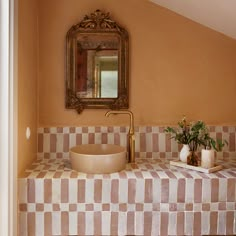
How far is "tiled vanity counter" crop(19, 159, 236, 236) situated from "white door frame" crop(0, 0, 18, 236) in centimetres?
13

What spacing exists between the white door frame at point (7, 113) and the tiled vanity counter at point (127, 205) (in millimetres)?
131

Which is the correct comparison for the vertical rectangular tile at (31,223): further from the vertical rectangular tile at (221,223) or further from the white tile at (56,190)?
the vertical rectangular tile at (221,223)

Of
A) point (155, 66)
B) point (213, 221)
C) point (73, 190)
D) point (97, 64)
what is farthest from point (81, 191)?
point (155, 66)

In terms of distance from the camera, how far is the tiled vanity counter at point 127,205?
1663 millimetres

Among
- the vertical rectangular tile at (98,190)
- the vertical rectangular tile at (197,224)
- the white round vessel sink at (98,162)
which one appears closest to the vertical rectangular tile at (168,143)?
the white round vessel sink at (98,162)

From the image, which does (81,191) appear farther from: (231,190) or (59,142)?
(231,190)

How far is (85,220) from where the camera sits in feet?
5.53

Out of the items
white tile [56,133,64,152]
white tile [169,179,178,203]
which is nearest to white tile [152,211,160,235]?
white tile [169,179,178,203]

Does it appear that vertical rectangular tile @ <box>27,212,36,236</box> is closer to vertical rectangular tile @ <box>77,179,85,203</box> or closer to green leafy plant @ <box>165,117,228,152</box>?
vertical rectangular tile @ <box>77,179,85,203</box>

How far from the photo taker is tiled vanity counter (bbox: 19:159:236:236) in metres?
1.66

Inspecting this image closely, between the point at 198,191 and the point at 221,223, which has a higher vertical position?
the point at 198,191

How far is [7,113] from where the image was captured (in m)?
1.52

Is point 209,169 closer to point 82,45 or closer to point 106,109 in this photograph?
point 106,109

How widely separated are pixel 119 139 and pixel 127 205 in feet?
1.85
